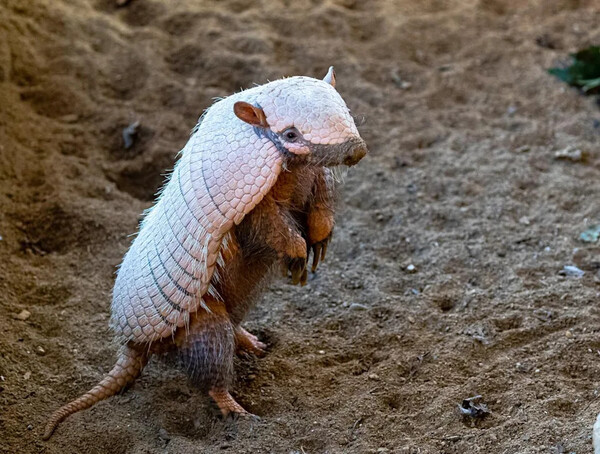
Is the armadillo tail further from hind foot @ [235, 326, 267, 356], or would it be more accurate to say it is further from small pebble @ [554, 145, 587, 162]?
small pebble @ [554, 145, 587, 162]

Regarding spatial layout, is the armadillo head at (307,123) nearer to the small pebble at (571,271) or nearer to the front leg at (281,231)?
the front leg at (281,231)

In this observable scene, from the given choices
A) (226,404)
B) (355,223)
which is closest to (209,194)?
(226,404)

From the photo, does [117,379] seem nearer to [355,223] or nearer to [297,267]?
[297,267]

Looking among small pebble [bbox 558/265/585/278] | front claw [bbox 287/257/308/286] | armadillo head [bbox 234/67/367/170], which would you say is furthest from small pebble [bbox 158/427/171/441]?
small pebble [bbox 558/265/585/278]

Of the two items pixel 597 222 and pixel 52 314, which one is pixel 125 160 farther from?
pixel 597 222

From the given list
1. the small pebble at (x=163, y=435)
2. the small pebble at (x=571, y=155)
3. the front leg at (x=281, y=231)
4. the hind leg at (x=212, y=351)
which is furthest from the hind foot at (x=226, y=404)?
the small pebble at (x=571, y=155)

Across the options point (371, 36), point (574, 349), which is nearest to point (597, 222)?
point (574, 349)
